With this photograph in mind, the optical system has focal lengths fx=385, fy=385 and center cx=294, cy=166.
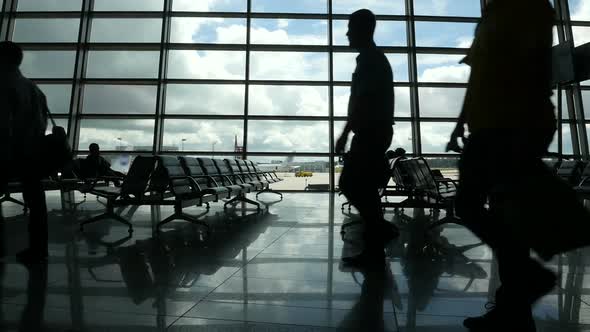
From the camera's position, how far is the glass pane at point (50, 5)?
9.07 metres

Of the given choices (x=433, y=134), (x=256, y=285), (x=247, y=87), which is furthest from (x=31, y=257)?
(x=433, y=134)

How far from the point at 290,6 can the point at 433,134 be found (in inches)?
177

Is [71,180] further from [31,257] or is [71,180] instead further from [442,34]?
[442,34]

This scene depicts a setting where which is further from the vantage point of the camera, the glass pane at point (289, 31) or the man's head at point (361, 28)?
the glass pane at point (289, 31)

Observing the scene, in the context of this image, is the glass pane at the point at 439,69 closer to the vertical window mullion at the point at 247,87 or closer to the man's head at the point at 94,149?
the vertical window mullion at the point at 247,87

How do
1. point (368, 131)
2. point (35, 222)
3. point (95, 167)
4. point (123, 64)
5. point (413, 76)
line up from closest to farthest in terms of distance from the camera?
point (368, 131)
point (35, 222)
point (95, 167)
point (123, 64)
point (413, 76)

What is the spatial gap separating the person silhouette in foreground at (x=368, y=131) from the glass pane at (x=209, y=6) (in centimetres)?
785

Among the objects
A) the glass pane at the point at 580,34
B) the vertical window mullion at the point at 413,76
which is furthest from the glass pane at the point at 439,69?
the glass pane at the point at 580,34

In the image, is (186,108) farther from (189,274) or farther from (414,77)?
(189,274)

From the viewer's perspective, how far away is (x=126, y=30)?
9.02m

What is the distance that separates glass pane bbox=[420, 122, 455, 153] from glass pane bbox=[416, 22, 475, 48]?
6.30 ft

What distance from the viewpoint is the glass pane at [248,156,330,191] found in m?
8.30

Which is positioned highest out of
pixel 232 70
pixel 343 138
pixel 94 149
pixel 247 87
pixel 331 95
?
pixel 232 70

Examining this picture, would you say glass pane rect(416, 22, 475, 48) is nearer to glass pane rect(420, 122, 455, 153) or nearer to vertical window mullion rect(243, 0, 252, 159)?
glass pane rect(420, 122, 455, 153)
